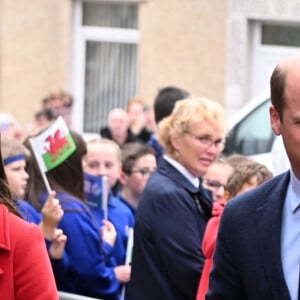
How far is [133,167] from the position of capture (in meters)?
7.53

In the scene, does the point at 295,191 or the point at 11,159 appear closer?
the point at 295,191

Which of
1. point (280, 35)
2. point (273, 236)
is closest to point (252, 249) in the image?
point (273, 236)

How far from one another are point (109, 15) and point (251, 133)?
6714 millimetres

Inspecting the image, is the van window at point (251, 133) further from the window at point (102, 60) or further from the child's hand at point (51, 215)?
the window at point (102, 60)

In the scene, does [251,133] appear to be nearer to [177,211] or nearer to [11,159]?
[11,159]

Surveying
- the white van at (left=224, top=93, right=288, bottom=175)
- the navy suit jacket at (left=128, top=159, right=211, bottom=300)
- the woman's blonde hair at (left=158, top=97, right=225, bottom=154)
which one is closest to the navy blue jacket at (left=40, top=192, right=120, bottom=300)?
the navy suit jacket at (left=128, top=159, right=211, bottom=300)

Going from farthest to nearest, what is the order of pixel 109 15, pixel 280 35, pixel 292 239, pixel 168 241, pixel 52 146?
1. pixel 109 15
2. pixel 280 35
3. pixel 52 146
4. pixel 168 241
5. pixel 292 239

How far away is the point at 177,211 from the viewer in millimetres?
5375

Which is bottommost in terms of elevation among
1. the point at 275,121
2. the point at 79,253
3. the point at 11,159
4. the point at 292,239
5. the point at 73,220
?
the point at 79,253

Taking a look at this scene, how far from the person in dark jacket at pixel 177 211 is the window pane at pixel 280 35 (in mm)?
10130

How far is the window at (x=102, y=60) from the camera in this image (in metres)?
17.1

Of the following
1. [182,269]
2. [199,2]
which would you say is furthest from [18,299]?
[199,2]

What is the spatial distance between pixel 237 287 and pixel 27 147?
10.8ft

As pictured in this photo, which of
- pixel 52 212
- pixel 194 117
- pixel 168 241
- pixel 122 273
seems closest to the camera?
pixel 168 241
